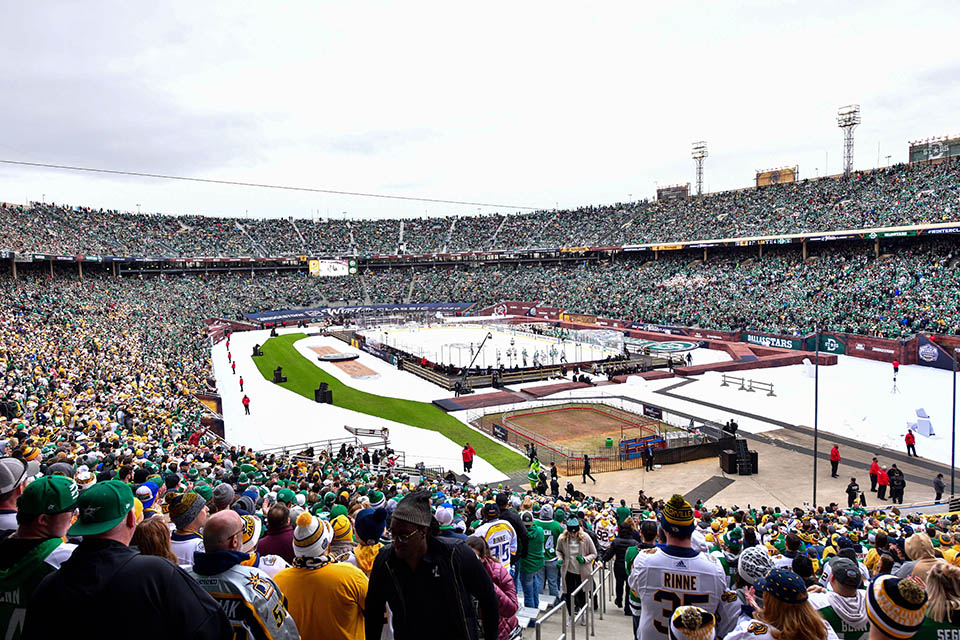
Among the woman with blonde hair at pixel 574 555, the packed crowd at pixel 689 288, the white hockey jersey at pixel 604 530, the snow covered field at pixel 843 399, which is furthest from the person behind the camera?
the packed crowd at pixel 689 288

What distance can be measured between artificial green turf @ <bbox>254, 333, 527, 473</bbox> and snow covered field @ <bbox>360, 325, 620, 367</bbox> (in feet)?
25.4

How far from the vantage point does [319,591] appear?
3840 millimetres

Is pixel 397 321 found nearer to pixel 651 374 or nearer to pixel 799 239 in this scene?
pixel 651 374

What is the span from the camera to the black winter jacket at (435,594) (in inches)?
133

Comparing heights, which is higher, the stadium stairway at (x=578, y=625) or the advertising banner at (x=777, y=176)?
the advertising banner at (x=777, y=176)

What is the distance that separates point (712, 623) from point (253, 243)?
96.3 metres

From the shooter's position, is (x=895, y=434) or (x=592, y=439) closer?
(x=895, y=434)

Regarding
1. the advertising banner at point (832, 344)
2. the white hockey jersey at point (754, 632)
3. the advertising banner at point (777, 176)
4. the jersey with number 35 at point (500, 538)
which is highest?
the advertising banner at point (777, 176)

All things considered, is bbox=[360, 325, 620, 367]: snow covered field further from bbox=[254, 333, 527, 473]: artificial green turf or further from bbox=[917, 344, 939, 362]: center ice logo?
bbox=[917, 344, 939, 362]: center ice logo

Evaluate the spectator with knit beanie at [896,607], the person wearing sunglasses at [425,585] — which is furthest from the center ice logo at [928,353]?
the person wearing sunglasses at [425,585]

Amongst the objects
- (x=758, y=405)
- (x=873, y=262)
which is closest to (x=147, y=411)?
(x=758, y=405)

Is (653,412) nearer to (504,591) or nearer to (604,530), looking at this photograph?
(604,530)

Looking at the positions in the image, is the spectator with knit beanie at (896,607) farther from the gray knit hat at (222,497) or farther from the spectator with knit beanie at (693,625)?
the gray knit hat at (222,497)

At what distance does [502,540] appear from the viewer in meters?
6.36
